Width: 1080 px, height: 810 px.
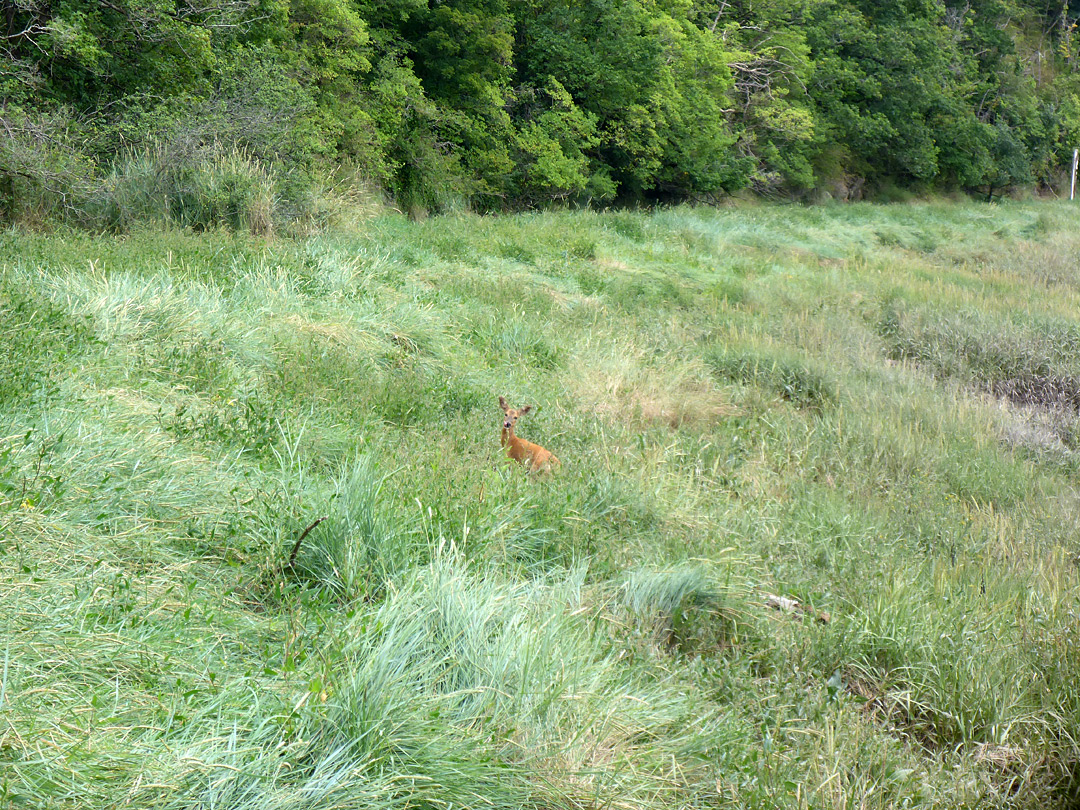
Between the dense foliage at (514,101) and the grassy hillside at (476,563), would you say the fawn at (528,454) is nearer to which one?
the grassy hillside at (476,563)

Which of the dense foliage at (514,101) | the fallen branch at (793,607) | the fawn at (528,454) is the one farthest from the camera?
the dense foliage at (514,101)

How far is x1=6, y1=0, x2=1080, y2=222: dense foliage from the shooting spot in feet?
36.0

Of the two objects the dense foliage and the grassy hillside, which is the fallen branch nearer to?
the grassy hillside

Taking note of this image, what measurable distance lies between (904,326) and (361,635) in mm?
10861

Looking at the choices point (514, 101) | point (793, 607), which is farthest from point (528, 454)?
point (514, 101)

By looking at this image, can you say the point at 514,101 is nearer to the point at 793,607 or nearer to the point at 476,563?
the point at 793,607

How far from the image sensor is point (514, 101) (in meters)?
23.0

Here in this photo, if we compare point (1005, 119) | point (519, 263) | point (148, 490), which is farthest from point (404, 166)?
point (1005, 119)

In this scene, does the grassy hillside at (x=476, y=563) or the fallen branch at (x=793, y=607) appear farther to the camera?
the fallen branch at (x=793, y=607)

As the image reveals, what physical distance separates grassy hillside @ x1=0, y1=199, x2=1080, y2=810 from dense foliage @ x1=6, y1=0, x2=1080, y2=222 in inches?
117

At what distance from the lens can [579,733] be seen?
9.33 feet

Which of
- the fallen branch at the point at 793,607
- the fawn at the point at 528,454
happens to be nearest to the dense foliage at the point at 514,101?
the fawn at the point at 528,454

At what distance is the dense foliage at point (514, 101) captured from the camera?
36.0 ft

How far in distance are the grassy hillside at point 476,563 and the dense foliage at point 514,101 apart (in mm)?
2980
